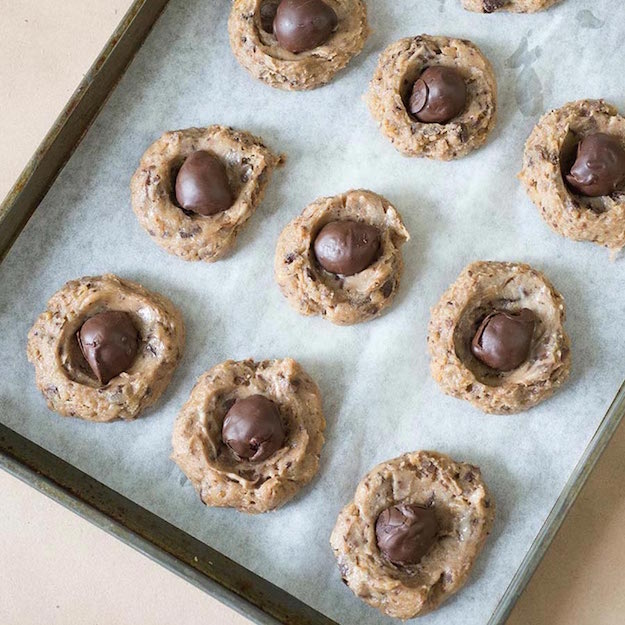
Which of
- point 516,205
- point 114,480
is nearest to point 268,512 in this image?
point 114,480

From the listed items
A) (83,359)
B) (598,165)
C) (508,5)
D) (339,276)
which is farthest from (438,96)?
(83,359)

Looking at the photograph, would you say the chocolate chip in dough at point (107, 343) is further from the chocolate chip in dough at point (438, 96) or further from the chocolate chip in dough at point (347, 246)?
the chocolate chip in dough at point (438, 96)

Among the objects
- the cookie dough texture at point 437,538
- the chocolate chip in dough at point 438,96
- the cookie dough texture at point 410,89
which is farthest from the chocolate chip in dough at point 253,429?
the chocolate chip in dough at point 438,96

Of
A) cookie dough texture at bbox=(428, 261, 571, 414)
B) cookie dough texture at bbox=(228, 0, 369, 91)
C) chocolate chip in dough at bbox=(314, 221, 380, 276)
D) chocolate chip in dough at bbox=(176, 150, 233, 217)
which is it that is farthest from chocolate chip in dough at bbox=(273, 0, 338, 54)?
cookie dough texture at bbox=(428, 261, 571, 414)

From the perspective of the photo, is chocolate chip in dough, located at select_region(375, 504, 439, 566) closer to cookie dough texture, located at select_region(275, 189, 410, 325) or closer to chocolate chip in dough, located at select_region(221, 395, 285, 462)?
chocolate chip in dough, located at select_region(221, 395, 285, 462)

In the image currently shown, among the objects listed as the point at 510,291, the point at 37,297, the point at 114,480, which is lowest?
the point at 114,480

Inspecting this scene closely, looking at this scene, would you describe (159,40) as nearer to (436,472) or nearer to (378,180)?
(378,180)
